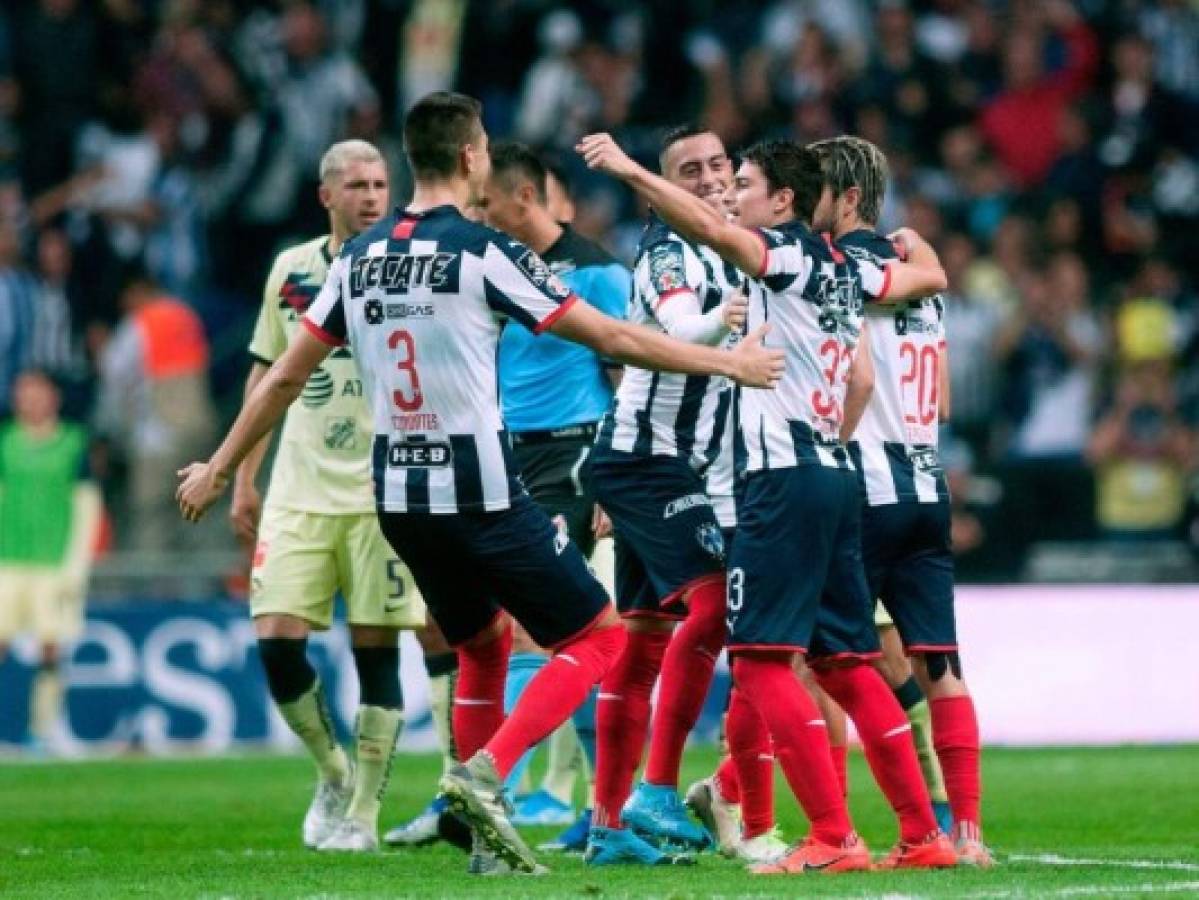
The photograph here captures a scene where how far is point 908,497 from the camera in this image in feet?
29.6

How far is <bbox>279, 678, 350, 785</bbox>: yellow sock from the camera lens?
1062 centimetres

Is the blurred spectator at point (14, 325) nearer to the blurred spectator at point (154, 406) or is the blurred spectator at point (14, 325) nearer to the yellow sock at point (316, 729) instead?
the blurred spectator at point (154, 406)

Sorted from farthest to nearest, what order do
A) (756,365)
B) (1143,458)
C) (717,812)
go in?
1. (1143,458)
2. (717,812)
3. (756,365)

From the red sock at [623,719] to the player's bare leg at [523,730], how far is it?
1.58 feet

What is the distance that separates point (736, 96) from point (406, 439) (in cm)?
1282

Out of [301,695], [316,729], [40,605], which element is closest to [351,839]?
[316,729]

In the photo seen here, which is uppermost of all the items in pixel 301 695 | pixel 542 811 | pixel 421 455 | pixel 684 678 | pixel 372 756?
Result: pixel 421 455

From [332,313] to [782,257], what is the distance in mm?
1479

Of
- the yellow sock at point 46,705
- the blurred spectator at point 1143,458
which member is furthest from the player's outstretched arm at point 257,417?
the blurred spectator at point 1143,458

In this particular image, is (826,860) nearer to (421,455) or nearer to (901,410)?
(901,410)

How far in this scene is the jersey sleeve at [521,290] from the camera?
8336 millimetres

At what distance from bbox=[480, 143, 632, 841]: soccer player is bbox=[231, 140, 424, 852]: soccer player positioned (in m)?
0.54

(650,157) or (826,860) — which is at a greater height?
(650,157)

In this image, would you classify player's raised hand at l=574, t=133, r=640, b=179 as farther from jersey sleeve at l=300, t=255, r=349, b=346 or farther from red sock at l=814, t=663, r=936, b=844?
red sock at l=814, t=663, r=936, b=844
